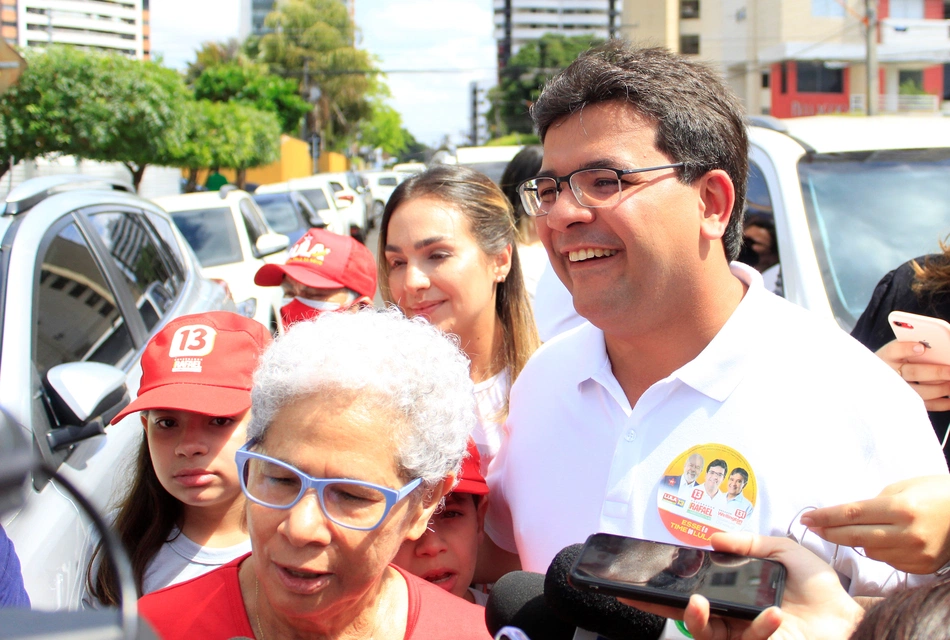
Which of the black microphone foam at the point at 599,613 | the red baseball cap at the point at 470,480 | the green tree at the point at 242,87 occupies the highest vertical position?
the green tree at the point at 242,87

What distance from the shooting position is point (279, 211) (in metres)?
14.6

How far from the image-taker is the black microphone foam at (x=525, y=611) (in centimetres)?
151

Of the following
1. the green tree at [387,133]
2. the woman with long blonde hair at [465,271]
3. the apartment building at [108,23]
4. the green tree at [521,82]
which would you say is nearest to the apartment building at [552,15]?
the green tree at [387,133]

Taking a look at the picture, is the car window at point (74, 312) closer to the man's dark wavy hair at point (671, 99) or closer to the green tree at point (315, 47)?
the man's dark wavy hair at point (671, 99)

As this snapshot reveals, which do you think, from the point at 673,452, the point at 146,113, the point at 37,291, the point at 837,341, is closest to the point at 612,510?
the point at 673,452

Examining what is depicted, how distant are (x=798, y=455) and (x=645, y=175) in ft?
2.35

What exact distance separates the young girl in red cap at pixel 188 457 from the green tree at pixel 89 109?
19.9 m

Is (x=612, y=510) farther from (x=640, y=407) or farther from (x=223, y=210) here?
(x=223, y=210)

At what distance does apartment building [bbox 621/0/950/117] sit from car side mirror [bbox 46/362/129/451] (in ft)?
162

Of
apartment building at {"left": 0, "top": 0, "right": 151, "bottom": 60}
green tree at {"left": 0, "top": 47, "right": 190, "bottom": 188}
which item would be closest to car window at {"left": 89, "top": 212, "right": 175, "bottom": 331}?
green tree at {"left": 0, "top": 47, "right": 190, "bottom": 188}

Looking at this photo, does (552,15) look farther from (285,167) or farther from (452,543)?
(452,543)

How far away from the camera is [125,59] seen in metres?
22.8

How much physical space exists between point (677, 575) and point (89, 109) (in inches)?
883

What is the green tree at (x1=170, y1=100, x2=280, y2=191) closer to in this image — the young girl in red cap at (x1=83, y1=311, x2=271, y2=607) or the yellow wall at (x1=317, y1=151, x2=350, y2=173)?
the yellow wall at (x1=317, y1=151, x2=350, y2=173)
